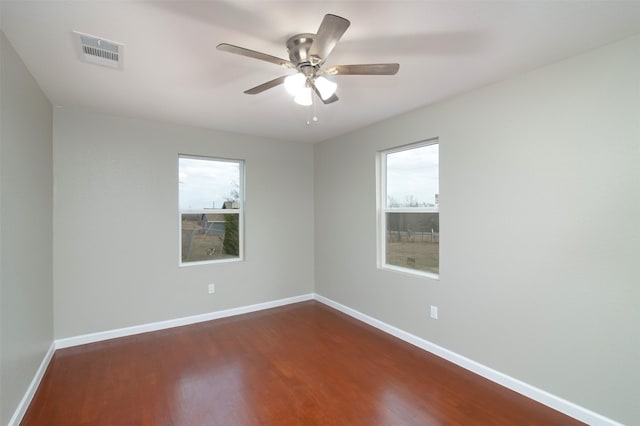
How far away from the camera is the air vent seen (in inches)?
74.8

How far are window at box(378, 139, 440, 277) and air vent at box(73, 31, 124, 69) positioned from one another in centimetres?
273

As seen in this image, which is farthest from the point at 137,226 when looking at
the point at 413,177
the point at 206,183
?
the point at 413,177

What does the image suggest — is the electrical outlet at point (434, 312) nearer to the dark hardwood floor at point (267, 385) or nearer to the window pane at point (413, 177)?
the dark hardwood floor at point (267, 385)

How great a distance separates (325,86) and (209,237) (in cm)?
285

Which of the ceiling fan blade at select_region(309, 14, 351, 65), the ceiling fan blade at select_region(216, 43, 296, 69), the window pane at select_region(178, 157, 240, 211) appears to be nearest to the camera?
the ceiling fan blade at select_region(309, 14, 351, 65)

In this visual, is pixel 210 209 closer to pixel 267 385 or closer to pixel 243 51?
pixel 267 385

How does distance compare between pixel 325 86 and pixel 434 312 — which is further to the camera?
pixel 434 312

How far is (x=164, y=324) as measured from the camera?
12.0ft

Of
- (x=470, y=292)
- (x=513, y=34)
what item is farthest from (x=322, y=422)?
(x=513, y=34)

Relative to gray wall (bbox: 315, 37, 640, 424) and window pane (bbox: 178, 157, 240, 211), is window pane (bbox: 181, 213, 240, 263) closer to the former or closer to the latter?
window pane (bbox: 178, 157, 240, 211)

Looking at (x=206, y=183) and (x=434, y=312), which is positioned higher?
(x=206, y=183)

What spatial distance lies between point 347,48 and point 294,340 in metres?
2.84

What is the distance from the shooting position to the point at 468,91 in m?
2.73

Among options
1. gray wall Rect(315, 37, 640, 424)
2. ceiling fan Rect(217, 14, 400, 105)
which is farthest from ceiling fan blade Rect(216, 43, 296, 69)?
gray wall Rect(315, 37, 640, 424)
